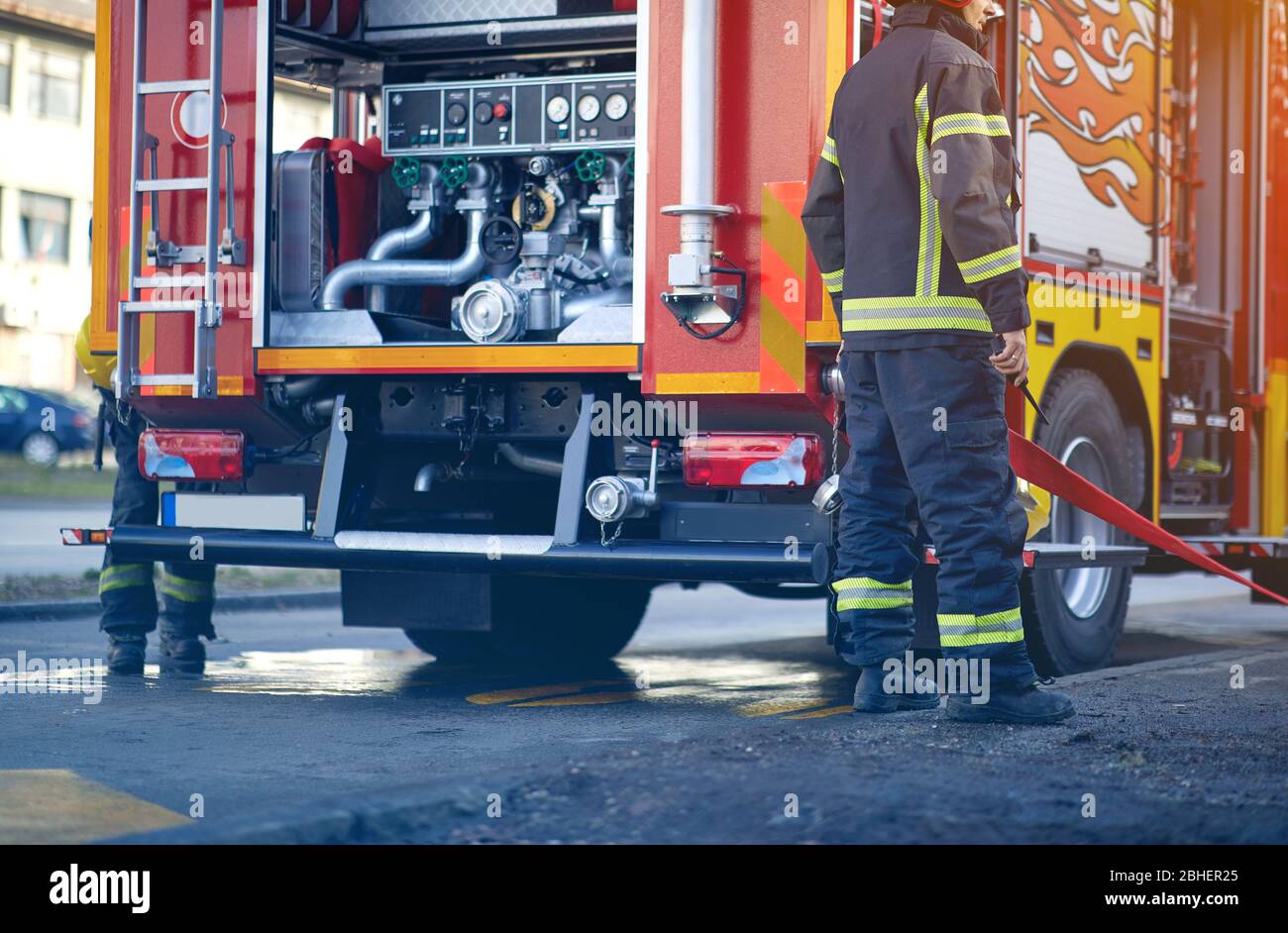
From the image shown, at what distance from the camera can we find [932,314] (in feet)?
17.7

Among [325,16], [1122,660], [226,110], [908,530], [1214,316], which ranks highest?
[325,16]

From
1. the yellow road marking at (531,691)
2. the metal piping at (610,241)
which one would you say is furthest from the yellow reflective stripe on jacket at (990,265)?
the yellow road marking at (531,691)

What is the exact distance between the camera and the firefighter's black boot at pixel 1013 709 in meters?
5.26

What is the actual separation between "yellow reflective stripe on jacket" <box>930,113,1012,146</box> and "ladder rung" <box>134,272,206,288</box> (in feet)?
8.94

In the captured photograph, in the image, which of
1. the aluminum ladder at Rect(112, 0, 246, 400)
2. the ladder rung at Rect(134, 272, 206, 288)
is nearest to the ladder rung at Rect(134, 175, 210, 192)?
the aluminum ladder at Rect(112, 0, 246, 400)

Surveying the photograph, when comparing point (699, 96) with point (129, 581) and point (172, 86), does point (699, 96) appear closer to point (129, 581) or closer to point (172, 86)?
point (172, 86)

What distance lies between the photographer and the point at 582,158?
6910mm

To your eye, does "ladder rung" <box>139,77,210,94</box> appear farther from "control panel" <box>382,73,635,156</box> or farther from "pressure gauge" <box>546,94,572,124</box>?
"pressure gauge" <box>546,94,572,124</box>

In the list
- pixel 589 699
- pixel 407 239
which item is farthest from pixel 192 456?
pixel 589 699

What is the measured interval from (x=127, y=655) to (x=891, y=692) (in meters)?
3.21

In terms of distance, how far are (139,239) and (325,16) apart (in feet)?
4.00
